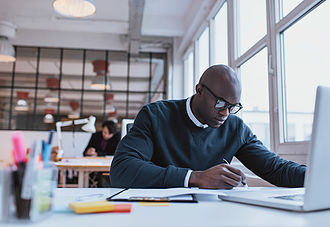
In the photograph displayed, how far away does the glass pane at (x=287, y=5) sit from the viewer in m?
2.37

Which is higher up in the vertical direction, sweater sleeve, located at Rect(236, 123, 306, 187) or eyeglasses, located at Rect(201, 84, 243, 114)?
eyeglasses, located at Rect(201, 84, 243, 114)

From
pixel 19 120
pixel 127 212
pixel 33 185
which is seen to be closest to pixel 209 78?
pixel 127 212

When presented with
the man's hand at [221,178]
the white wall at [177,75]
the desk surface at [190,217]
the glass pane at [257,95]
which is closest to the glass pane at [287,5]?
the glass pane at [257,95]

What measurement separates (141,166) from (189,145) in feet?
1.42

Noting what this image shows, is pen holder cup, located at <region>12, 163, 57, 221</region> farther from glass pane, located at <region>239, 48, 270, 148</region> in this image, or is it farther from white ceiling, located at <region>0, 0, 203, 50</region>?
white ceiling, located at <region>0, 0, 203, 50</region>

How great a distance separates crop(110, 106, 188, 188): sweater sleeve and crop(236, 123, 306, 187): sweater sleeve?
49cm

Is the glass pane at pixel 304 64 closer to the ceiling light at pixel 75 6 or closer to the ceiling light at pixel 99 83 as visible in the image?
the ceiling light at pixel 75 6

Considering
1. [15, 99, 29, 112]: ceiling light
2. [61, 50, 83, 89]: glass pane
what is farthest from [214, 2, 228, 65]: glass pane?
[15, 99, 29, 112]: ceiling light

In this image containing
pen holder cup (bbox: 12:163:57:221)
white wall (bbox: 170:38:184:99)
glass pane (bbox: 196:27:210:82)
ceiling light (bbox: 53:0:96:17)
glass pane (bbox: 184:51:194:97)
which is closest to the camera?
pen holder cup (bbox: 12:163:57:221)

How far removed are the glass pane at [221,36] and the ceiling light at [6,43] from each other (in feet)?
11.7

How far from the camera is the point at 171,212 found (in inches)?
25.5

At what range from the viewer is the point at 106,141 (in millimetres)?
4680

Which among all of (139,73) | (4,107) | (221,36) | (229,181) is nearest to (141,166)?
(229,181)

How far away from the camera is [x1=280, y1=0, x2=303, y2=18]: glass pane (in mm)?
2370
